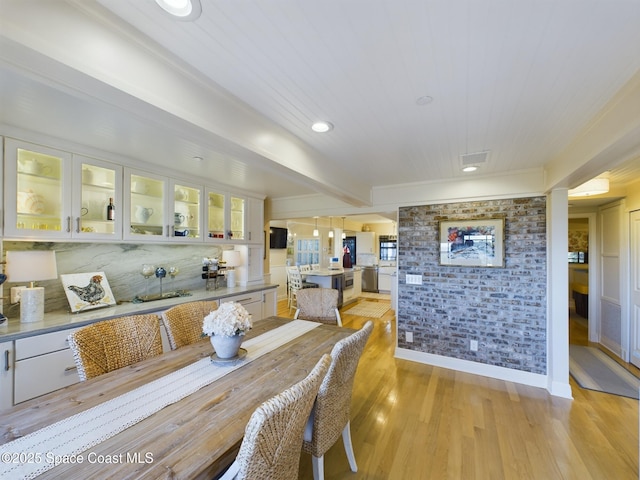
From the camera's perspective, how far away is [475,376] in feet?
10.3

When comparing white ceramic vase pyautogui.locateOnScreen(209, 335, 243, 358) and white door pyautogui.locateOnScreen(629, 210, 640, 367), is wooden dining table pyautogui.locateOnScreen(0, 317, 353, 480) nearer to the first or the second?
white ceramic vase pyautogui.locateOnScreen(209, 335, 243, 358)

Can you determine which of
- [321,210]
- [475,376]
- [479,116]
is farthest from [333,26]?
[475,376]

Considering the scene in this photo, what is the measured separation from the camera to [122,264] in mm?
2924

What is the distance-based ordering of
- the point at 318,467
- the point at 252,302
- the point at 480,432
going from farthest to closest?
the point at 252,302 < the point at 480,432 < the point at 318,467

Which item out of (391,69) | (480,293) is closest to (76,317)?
(391,69)

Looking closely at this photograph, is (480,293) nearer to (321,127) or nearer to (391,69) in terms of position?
(321,127)

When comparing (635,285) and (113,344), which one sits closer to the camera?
(113,344)

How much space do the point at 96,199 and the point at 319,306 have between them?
241 cm

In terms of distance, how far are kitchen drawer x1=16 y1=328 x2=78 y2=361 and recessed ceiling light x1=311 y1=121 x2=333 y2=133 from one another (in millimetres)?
2411

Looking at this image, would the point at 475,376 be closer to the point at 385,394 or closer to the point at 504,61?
the point at 385,394

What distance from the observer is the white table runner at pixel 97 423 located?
0.83 meters

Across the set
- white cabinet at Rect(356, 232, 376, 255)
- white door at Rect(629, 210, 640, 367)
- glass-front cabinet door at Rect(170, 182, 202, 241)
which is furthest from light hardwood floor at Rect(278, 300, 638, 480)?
white cabinet at Rect(356, 232, 376, 255)

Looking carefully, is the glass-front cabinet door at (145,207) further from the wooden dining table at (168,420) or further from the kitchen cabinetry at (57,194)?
the wooden dining table at (168,420)

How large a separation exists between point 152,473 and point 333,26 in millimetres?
1700
